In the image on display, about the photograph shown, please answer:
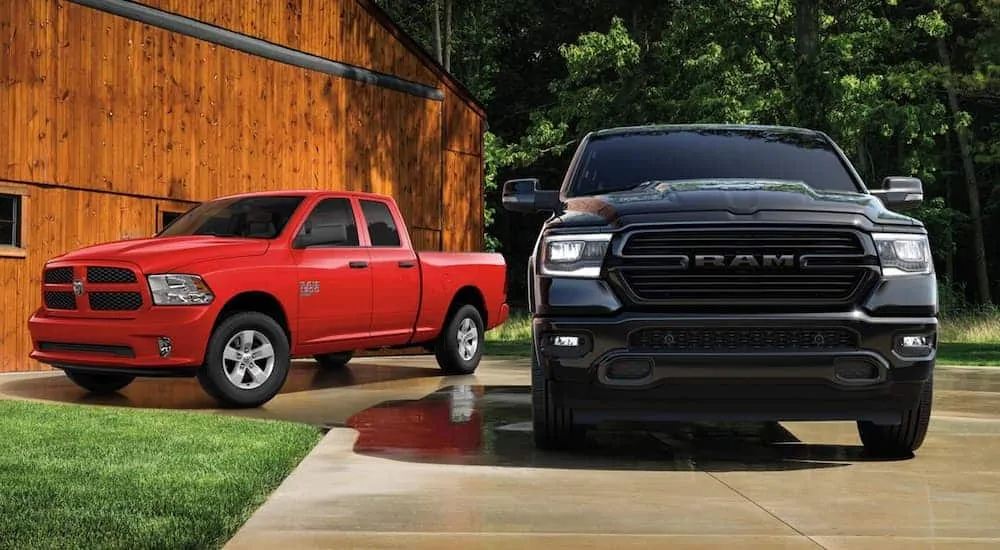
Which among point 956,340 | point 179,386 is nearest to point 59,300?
point 179,386

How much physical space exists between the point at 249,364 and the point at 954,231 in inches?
1606

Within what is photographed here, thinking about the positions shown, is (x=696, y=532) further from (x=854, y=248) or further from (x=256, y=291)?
(x=256, y=291)

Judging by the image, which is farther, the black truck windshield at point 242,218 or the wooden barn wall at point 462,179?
the wooden barn wall at point 462,179

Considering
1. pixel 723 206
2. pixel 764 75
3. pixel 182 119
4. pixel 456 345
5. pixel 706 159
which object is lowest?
pixel 456 345

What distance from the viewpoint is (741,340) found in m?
7.01

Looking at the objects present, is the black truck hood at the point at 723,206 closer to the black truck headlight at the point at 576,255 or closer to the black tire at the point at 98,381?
the black truck headlight at the point at 576,255

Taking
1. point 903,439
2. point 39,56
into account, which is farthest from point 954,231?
point 903,439

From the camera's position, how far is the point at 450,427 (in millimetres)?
9477

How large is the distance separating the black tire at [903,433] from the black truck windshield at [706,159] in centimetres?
176

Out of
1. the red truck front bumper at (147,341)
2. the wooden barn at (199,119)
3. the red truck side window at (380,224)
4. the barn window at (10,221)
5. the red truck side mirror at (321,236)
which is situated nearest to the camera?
the red truck front bumper at (147,341)

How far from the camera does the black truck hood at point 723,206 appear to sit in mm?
7266

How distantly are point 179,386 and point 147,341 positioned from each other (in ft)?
9.75

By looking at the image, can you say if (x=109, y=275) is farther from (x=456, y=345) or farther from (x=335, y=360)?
(x=335, y=360)

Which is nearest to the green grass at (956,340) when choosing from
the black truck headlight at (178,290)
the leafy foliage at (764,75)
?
the leafy foliage at (764,75)
